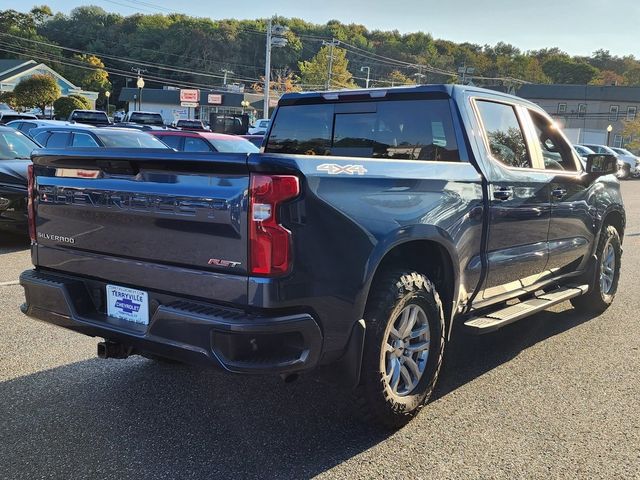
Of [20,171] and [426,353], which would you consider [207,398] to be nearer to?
[426,353]

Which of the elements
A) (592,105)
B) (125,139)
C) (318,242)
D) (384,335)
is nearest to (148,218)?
(318,242)

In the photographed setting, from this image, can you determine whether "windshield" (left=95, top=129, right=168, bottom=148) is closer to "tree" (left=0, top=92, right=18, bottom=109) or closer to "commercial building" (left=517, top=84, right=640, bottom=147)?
"tree" (left=0, top=92, right=18, bottom=109)

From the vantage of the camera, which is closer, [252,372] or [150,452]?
[252,372]

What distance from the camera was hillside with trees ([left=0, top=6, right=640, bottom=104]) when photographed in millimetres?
Answer: 104562

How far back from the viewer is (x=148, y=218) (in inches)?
116

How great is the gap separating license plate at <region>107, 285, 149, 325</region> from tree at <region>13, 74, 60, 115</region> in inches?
1975

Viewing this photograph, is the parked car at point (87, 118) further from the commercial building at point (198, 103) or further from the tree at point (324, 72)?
the tree at point (324, 72)

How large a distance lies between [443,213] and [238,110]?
73.0 meters

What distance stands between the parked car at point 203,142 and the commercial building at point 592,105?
64910mm

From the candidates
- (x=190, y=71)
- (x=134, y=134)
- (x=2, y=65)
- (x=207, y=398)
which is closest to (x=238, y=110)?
(x=2, y=65)

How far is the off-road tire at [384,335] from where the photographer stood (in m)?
3.15

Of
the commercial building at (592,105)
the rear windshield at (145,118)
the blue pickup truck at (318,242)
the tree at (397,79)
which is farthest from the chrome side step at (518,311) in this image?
the tree at (397,79)

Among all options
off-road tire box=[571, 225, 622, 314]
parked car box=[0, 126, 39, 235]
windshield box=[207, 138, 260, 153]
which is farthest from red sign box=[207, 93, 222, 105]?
off-road tire box=[571, 225, 622, 314]

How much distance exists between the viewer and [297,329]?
8.93ft
